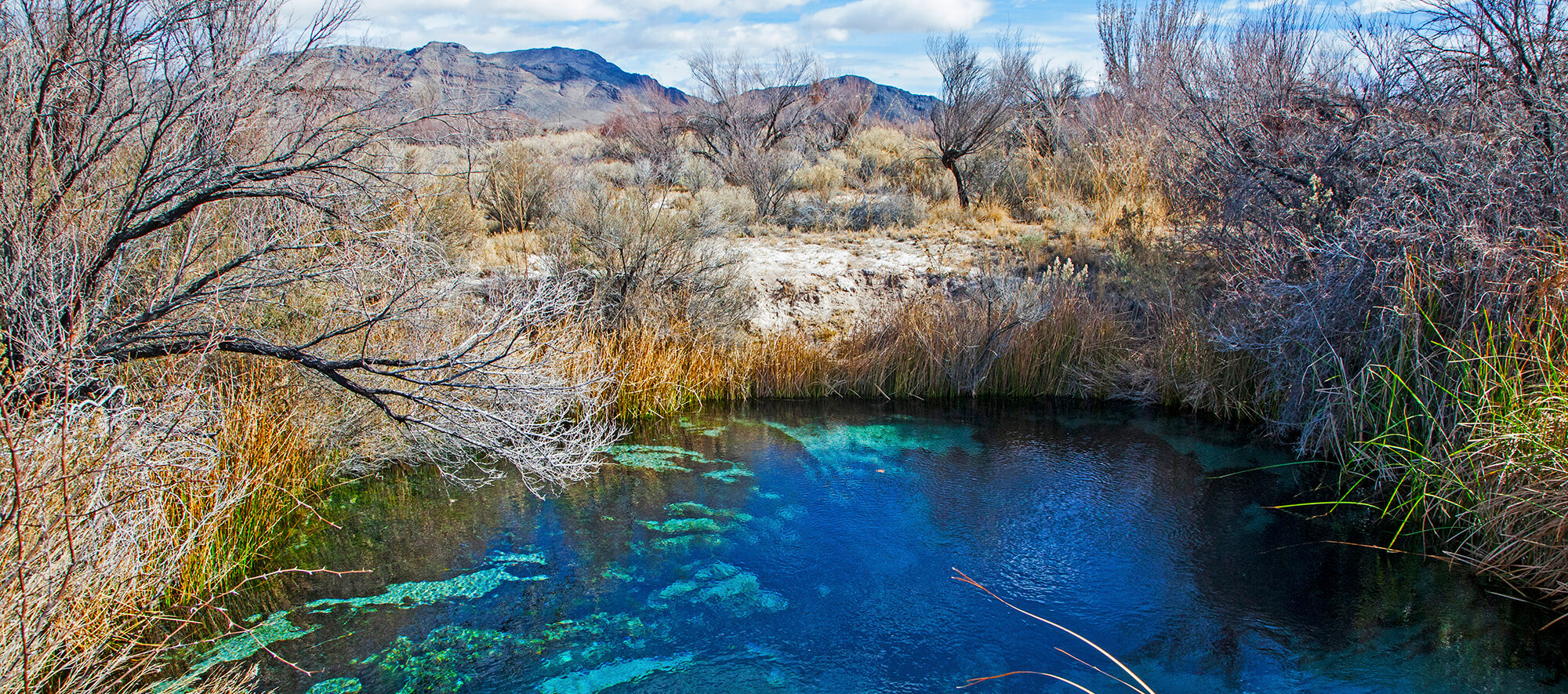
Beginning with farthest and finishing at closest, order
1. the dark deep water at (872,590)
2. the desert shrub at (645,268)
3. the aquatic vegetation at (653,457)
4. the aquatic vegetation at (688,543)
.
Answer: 1. the desert shrub at (645,268)
2. the aquatic vegetation at (653,457)
3. the aquatic vegetation at (688,543)
4. the dark deep water at (872,590)

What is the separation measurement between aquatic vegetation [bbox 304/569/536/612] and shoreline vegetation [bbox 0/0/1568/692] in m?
0.57

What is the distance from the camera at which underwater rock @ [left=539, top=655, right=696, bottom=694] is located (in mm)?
3665

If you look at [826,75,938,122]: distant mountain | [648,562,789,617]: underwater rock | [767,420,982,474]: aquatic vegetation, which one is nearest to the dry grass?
[648,562,789,617]: underwater rock

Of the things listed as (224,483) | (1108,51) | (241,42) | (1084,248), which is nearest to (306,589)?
(224,483)

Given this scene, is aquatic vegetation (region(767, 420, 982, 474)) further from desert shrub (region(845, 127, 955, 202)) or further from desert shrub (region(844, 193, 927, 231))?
desert shrub (region(845, 127, 955, 202))

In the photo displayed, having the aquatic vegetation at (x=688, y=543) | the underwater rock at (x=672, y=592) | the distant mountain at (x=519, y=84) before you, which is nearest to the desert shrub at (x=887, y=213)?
the distant mountain at (x=519, y=84)

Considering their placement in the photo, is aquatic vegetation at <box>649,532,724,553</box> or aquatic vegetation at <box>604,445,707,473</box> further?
aquatic vegetation at <box>604,445,707,473</box>

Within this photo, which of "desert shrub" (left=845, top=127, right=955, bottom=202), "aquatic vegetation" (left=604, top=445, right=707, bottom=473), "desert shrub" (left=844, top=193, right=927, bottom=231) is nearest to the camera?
"aquatic vegetation" (left=604, top=445, right=707, bottom=473)

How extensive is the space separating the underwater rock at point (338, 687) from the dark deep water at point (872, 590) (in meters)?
0.01

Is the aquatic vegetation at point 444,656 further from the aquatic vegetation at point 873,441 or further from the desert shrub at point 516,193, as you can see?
the desert shrub at point 516,193

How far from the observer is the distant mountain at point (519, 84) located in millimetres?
5480

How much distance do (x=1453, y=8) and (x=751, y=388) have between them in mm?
6404

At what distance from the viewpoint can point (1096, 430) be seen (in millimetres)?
7668

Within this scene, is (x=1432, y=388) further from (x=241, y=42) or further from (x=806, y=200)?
(x=806, y=200)
